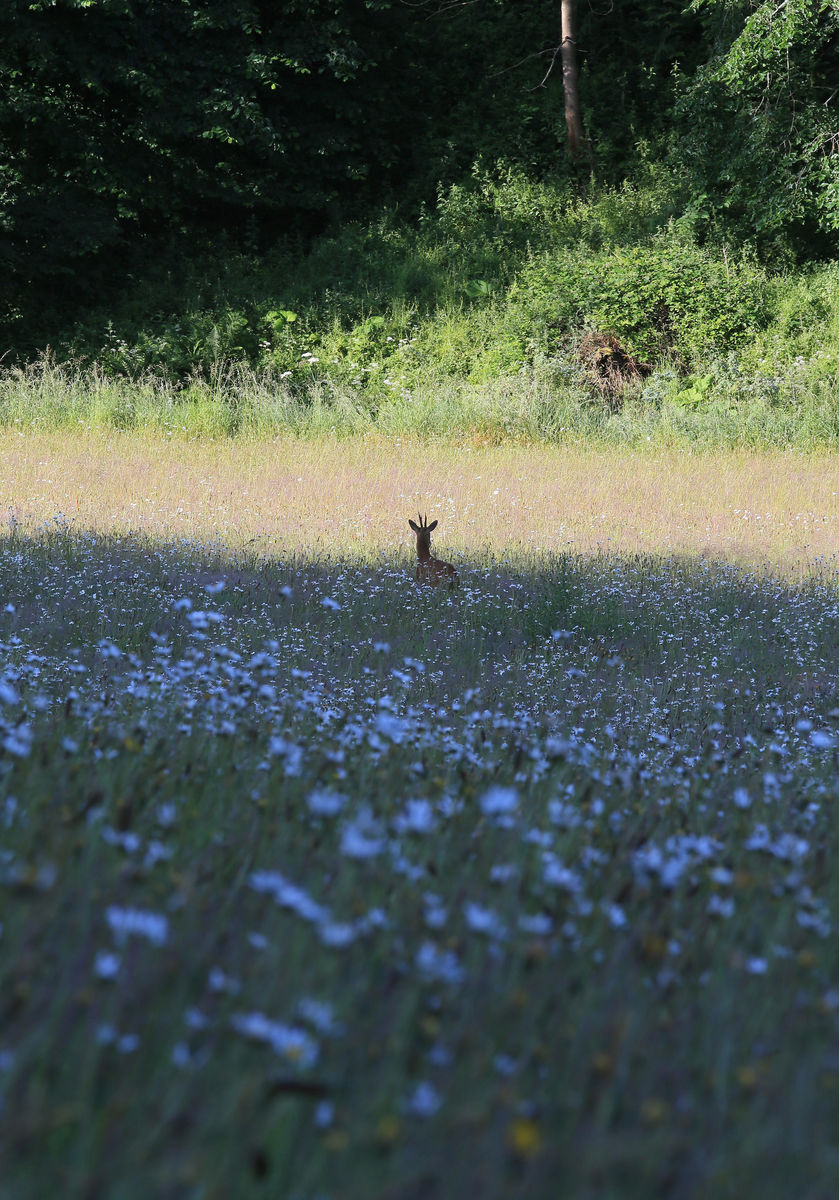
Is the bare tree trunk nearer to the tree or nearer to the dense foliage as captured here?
the dense foliage

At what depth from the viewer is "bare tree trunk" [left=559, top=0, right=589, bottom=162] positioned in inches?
982

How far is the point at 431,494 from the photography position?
1200cm

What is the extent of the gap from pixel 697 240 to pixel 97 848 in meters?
23.9

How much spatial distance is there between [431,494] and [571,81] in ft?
56.8

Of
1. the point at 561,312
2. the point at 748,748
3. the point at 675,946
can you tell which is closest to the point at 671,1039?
the point at 675,946

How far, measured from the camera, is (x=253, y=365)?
22766mm

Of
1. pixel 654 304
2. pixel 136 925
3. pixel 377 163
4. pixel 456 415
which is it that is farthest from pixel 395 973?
pixel 377 163

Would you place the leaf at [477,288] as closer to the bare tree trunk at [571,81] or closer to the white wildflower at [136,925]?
the bare tree trunk at [571,81]

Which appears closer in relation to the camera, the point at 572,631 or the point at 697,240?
the point at 572,631

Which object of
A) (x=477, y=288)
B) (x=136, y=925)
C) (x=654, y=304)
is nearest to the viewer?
(x=136, y=925)

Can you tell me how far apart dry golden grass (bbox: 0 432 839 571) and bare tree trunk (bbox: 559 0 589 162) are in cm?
1367

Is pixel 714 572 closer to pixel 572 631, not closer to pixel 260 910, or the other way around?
pixel 572 631

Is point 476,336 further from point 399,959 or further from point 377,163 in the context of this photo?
point 399,959

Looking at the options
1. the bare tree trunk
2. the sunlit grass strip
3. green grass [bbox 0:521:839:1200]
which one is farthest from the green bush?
green grass [bbox 0:521:839:1200]
